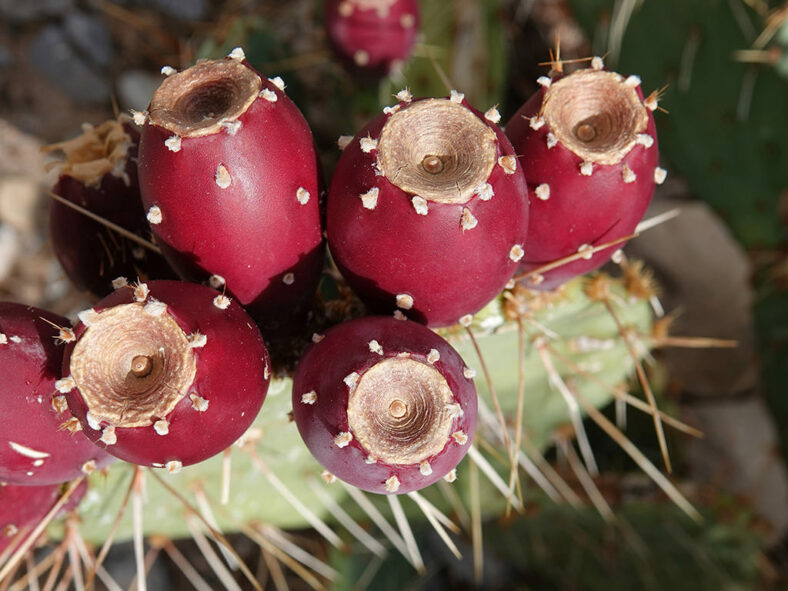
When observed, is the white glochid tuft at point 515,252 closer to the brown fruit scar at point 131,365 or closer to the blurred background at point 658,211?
the brown fruit scar at point 131,365

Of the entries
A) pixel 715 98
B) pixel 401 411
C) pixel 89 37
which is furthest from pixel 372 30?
pixel 89 37

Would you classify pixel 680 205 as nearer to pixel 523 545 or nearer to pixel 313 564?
pixel 523 545

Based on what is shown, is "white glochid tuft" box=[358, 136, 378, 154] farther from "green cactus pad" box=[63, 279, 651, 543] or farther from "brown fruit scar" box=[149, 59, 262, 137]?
"green cactus pad" box=[63, 279, 651, 543]

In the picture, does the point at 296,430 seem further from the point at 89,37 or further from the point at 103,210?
the point at 89,37

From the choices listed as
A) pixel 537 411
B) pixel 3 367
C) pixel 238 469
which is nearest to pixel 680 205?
pixel 537 411

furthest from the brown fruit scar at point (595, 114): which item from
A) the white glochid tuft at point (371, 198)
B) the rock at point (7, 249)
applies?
the rock at point (7, 249)
